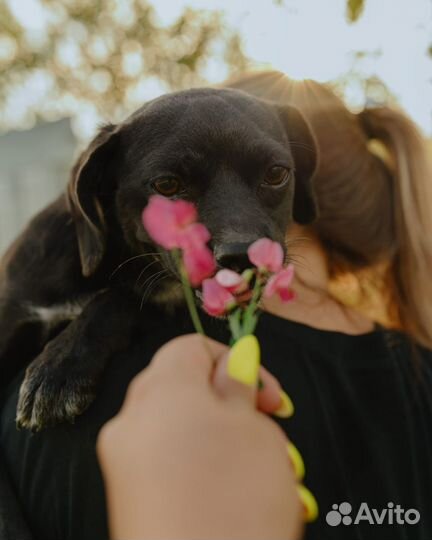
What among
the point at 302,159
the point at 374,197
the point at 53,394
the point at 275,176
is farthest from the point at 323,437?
the point at 374,197

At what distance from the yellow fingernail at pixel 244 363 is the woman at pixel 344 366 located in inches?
31.0

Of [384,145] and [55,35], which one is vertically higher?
[55,35]

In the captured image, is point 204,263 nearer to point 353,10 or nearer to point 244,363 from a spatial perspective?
point 244,363

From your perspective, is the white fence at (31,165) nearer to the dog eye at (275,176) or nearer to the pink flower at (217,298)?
the dog eye at (275,176)

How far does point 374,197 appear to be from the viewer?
99.7 inches

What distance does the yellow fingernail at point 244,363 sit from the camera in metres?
0.71

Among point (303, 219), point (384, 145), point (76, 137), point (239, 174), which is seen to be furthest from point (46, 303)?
point (76, 137)

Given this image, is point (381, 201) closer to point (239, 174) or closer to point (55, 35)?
point (239, 174)

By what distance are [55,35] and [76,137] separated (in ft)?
5.84

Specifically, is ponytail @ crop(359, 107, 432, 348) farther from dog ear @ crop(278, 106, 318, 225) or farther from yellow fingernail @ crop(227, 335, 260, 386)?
yellow fingernail @ crop(227, 335, 260, 386)

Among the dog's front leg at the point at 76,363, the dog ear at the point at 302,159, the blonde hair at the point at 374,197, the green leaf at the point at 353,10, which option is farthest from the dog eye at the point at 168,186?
the green leaf at the point at 353,10

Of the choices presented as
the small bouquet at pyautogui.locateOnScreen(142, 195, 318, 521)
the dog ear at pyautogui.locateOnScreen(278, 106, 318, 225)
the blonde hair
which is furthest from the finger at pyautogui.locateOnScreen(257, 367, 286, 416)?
the blonde hair

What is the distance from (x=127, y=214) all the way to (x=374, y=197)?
0.96 m

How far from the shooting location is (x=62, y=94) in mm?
12750
